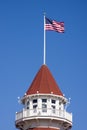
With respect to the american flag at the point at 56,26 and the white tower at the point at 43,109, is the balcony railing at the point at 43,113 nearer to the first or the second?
the white tower at the point at 43,109

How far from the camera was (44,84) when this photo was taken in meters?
90.9

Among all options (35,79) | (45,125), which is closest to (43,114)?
(45,125)

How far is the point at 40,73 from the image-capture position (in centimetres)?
9281

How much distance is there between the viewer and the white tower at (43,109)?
8719cm

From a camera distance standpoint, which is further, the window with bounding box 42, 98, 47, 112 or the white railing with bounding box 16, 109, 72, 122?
the window with bounding box 42, 98, 47, 112

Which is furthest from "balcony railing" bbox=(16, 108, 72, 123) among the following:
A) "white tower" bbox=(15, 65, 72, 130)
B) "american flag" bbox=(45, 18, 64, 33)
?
"american flag" bbox=(45, 18, 64, 33)

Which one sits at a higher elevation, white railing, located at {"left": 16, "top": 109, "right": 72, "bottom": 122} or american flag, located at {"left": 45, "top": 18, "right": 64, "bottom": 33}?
american flag, located at {"left": 45, "top": 18, "right": 64, "bottom": 33}

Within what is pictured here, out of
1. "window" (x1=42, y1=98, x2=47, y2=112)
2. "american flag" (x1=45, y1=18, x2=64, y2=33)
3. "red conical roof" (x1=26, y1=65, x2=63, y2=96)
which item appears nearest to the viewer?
"window" (x1=42, y1=98, x2=47, y2=112)

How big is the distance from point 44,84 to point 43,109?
4.89m

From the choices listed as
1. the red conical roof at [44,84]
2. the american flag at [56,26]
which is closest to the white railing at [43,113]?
the red conical roof at [44,84]

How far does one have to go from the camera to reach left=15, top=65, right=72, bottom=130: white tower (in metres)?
87.2

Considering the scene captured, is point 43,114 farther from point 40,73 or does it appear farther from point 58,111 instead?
point 40,73

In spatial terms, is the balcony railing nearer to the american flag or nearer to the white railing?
the white railing

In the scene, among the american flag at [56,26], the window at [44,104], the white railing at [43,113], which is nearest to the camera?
the white railing at [43,113]
